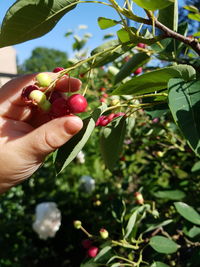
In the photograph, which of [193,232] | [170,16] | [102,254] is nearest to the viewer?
[170,16]

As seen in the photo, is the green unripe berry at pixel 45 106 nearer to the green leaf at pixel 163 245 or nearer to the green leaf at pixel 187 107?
the green leaf at pixel 187 107

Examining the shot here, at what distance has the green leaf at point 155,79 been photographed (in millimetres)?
622

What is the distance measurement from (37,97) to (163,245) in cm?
88

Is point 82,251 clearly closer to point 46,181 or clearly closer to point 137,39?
point 46,181

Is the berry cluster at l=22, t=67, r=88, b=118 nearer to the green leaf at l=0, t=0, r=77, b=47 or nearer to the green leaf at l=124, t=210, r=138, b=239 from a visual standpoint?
the green leaf at l=0, t=0, r=77, b=47

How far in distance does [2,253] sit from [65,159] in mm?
2119

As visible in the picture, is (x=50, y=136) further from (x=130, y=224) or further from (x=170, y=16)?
(x=130, y=224)

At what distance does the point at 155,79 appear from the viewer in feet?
2.14

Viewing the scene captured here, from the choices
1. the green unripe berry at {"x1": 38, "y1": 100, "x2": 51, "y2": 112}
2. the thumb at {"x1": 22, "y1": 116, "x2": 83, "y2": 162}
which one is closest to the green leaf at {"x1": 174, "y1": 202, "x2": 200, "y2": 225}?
the thumb at {"x1": 22, "y1": 116, "x2": 83, "y2": 162}

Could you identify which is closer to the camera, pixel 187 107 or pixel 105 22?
pixel 187 107

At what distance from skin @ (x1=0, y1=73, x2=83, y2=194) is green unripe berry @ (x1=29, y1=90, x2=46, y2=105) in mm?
52

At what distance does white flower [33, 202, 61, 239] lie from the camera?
7.96 ft

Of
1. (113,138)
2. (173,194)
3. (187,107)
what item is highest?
(187,107)

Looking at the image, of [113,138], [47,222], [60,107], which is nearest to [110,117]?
[113,138]
